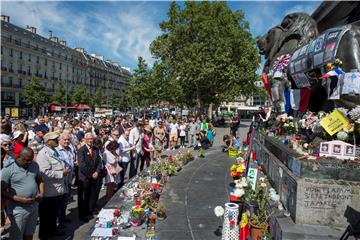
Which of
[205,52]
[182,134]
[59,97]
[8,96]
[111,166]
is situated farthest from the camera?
[59,97]

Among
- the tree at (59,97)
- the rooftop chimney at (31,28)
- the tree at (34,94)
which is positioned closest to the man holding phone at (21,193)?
the tree at (34,94)

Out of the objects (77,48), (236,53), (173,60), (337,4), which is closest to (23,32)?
(77,48)

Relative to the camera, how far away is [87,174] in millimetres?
6227

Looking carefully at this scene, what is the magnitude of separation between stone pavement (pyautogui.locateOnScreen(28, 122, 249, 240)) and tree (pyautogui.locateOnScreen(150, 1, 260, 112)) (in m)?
24.4

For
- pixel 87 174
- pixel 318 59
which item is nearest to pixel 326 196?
pixel 318 59

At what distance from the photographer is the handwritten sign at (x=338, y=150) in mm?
4152

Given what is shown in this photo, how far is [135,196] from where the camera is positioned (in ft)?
21.5

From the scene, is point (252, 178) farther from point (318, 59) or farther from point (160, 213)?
point (318, 59)

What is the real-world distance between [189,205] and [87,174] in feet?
7.08

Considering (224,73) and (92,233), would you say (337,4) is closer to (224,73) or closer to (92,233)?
(92,233)

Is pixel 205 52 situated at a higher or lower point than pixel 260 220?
higher

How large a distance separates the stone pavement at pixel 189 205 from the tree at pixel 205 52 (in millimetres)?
24413

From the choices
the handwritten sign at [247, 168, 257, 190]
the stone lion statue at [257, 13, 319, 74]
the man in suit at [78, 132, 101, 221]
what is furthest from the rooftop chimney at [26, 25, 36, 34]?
the handwritten sign at [247, 168, 257, 190]

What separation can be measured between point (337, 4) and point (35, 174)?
29.4 ft
